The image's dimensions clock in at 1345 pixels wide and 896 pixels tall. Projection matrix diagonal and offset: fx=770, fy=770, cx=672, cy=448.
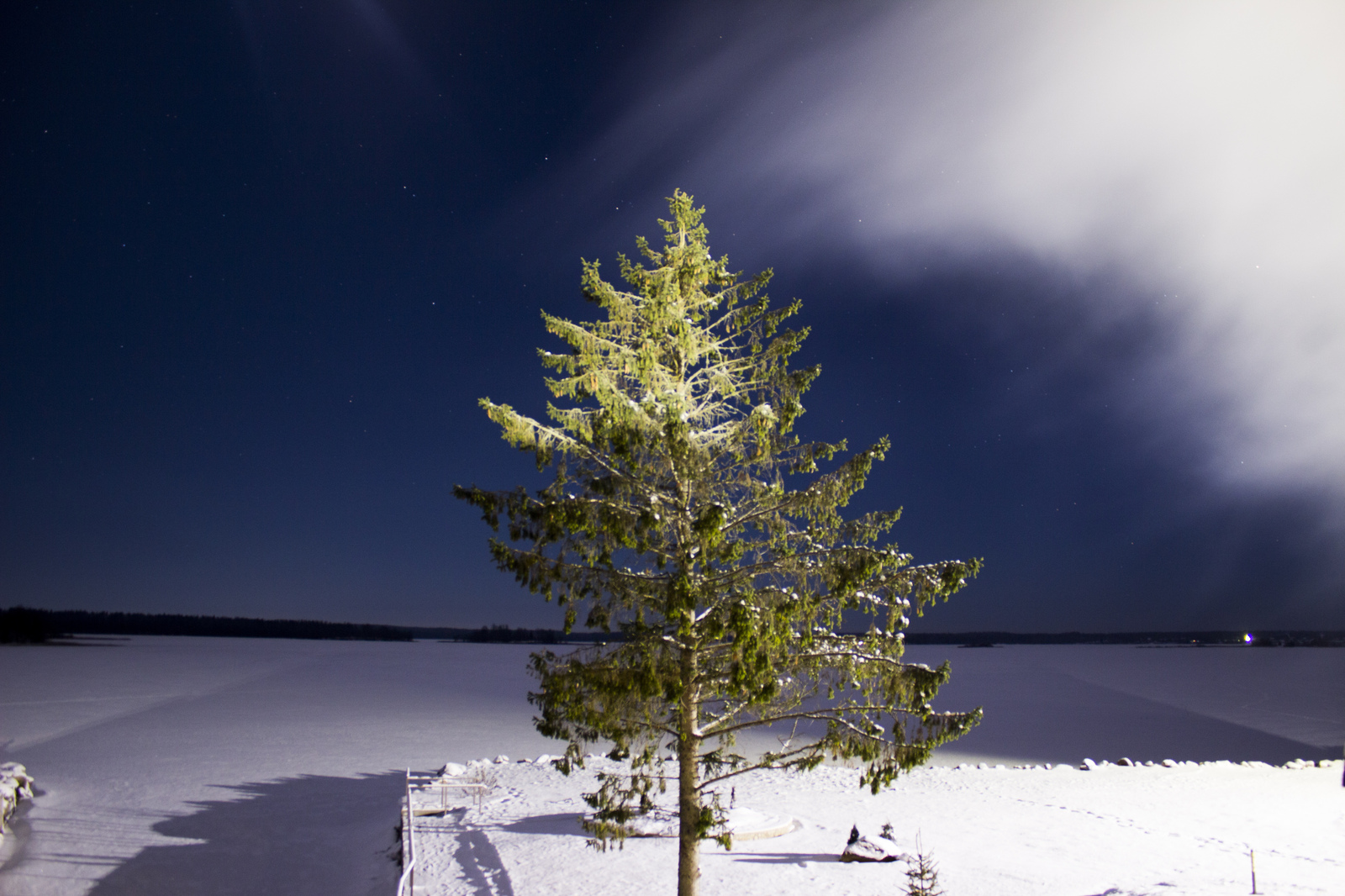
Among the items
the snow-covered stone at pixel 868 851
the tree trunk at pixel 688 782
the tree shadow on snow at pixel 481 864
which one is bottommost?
the tree shadow on snow at pixel 481 864

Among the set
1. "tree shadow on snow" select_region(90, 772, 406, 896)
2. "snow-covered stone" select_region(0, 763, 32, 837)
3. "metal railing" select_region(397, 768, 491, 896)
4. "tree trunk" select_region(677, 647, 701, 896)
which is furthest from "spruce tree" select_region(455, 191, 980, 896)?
"snow-covered stone" select_region(0, 763, 32, 837)

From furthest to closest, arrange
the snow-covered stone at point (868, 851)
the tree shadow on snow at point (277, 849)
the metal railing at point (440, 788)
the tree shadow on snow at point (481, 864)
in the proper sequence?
1. the metal railing at point (440, 788)
2. the tree shadow on snow at point (277, 849)
3. the snow-covered stone at point (868, 851)
4. the tree shadow on snow at point (481, 864)

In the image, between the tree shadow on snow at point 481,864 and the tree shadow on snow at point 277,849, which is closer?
the tree shadow on snow at point 481,864

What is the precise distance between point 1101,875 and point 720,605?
33.1 ft

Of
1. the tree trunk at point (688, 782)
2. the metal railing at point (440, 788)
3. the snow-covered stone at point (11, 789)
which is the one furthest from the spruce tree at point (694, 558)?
the snow-covered stone at point (11, 789)

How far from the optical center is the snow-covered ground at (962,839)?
12.8m

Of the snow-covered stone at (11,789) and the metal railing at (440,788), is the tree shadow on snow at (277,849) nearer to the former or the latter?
the metal railing at (440,788)

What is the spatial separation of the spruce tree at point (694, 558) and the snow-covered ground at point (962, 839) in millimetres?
4694

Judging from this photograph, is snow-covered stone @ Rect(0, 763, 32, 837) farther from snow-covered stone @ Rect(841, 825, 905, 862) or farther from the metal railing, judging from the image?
snow-covered stone @ Rect(841, 825, 905, 862)

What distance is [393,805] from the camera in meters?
19.2

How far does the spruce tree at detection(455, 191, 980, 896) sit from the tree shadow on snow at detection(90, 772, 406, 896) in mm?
8099

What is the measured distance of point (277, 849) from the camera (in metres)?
16.3

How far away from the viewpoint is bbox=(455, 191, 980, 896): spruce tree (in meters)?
8.66

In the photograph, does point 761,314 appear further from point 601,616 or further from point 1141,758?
point 1141,758
